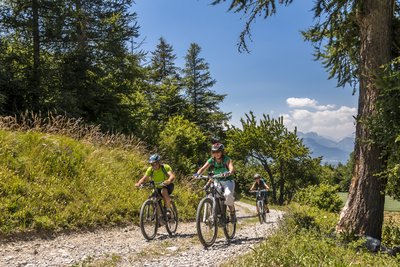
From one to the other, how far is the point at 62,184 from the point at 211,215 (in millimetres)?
4696

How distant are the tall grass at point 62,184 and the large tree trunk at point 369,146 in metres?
6.19

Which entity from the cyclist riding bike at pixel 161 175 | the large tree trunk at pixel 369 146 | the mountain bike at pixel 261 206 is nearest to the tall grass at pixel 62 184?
the cyclist riding bike at pixel 161 175

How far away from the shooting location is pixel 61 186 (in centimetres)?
959

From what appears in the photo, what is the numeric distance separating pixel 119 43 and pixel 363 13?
13393 millimetres

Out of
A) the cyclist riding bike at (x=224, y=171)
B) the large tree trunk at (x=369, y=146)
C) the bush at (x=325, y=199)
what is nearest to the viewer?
the cyclist riding bike at (x=224, y=171)

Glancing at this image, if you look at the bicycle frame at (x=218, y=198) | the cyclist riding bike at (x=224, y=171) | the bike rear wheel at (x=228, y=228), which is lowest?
the bike rear wheel at (x=228, y=228)

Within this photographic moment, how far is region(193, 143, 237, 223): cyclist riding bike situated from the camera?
796 cm

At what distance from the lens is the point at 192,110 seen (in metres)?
45.3

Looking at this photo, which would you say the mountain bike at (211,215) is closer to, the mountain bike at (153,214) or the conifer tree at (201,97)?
the mountain bike at (153,214)

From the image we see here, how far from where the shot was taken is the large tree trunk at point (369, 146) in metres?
8.66

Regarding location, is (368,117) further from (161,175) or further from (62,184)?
(62,184)

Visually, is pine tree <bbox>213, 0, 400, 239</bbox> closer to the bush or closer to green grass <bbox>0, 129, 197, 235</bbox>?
green grass <bbox>0, 129, 197, 235</bbox>

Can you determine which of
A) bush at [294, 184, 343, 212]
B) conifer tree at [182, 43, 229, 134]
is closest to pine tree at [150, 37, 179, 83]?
conifer tree at [182, 43, 229, 134]

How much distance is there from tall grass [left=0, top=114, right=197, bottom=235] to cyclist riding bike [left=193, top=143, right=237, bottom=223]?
11.4 feet
